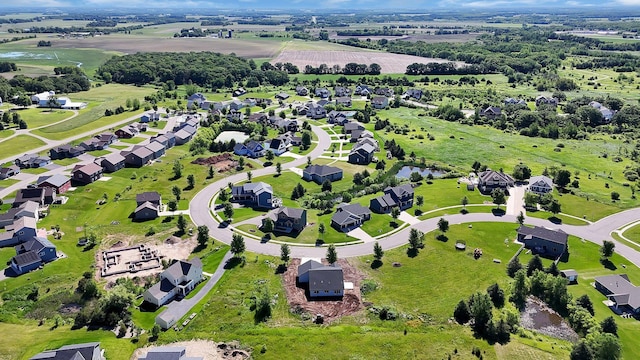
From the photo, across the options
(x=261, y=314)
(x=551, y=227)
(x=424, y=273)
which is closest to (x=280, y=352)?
(x=261, y=314)

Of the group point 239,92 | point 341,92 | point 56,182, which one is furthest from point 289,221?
point 239,92

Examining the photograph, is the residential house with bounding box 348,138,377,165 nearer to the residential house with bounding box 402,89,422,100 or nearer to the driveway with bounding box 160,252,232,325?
the driveway with bounding box 160,252,232,325

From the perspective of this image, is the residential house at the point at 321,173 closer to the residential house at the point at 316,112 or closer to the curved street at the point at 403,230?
the curved street at the point at 403,230

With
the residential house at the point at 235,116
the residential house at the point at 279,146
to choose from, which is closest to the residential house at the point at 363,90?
the residential house at the point at 235,116

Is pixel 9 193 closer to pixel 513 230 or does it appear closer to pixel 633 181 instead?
pixel 513 230

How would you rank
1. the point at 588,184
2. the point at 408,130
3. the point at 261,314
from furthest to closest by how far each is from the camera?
the point at 408,130
the point at 588,184
the point at 261,314

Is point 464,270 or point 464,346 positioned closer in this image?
point 464,346

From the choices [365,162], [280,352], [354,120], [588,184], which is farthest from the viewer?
[354,120]
